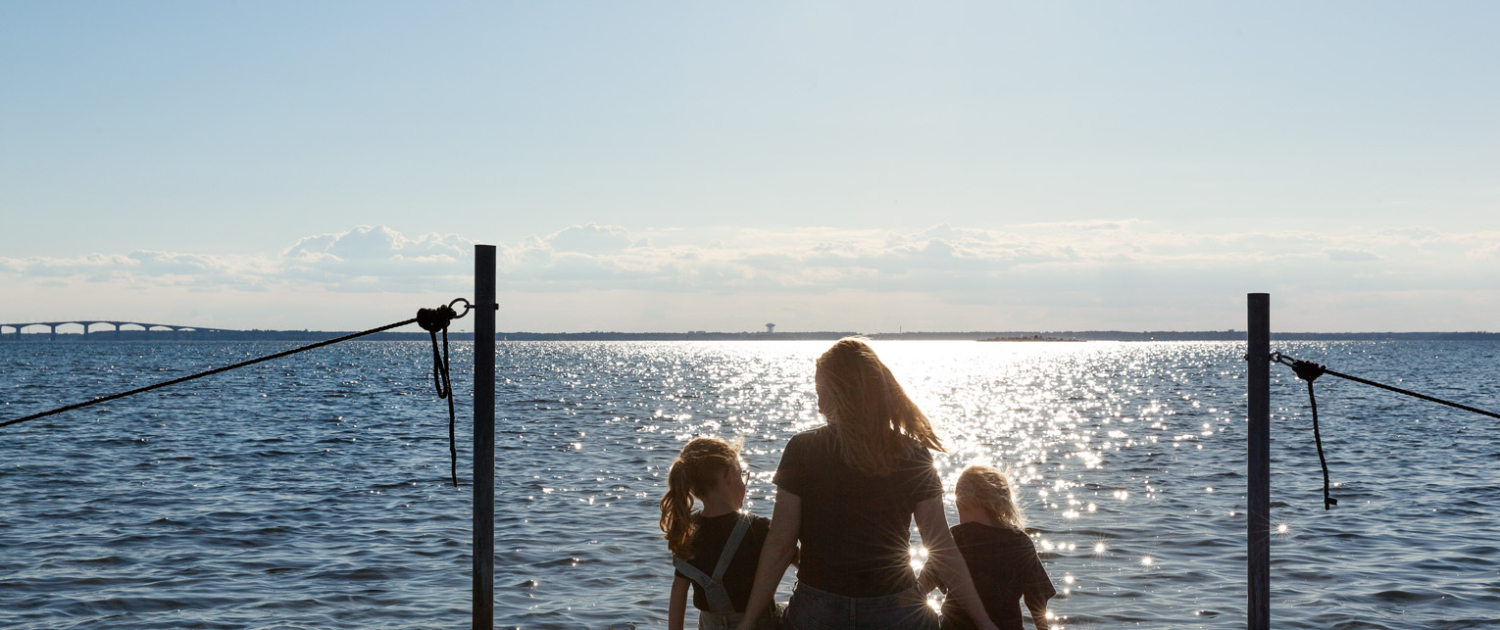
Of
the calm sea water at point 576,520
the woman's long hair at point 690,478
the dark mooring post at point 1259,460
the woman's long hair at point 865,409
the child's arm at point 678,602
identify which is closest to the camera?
the woman's long hair at point 865,409

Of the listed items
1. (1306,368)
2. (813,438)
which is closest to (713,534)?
(813,438)

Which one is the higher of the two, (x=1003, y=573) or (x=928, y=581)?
(x=928, y=581)

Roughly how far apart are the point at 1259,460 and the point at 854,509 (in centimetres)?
324

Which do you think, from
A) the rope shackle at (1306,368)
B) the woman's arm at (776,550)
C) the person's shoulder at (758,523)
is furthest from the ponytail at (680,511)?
the rope shackle at (1306,368)

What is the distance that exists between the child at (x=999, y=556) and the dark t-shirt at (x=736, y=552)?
3.64ft

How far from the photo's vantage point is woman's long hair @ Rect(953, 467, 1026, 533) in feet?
16.5

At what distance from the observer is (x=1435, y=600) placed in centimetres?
1064

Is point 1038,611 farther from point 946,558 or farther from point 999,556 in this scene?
point 946,558

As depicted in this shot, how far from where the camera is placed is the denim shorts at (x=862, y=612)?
3.94m

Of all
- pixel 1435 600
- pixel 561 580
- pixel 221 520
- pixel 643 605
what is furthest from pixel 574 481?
pixel 1435 600

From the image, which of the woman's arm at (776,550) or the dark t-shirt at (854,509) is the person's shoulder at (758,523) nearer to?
the woman's arm at (776,550)

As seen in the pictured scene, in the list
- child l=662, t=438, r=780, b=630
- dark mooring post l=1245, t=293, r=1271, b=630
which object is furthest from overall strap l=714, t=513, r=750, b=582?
dark mooring post l=1245, t=293, r=1271, b=630

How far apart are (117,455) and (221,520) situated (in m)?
10.9

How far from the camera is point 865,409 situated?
3.76 metres
